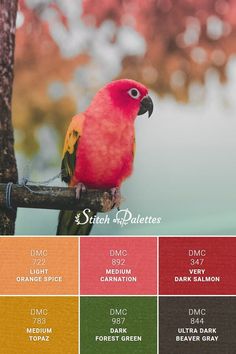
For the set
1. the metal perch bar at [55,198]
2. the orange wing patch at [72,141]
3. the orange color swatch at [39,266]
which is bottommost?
the orange color swatch at [39,266]

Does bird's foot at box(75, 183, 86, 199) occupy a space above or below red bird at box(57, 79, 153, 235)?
below

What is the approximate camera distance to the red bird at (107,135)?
7.61 ft

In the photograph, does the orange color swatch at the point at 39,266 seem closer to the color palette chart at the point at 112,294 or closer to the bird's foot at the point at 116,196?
the color palette chart at the point at 112,294

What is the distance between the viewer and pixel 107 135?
7.61ft

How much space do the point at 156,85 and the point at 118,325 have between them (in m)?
0.69

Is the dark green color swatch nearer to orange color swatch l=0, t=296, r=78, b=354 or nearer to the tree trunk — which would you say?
orange color swatch l=0, t=296, r=78, b=354

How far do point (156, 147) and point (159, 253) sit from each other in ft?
→ 0.99

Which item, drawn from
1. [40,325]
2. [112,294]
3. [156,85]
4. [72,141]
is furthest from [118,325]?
[156,85]

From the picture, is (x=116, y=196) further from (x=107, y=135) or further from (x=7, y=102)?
(x=7, y=102)

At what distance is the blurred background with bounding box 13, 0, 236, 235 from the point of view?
7.61 feet

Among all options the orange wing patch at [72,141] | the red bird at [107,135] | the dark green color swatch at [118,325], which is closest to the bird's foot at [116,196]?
the red bird at [107,135]

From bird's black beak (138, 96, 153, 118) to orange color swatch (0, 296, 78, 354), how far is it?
1.86 feet

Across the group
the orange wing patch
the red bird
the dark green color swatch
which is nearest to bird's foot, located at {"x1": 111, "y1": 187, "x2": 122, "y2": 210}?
the red bird

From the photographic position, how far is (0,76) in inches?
91.4
